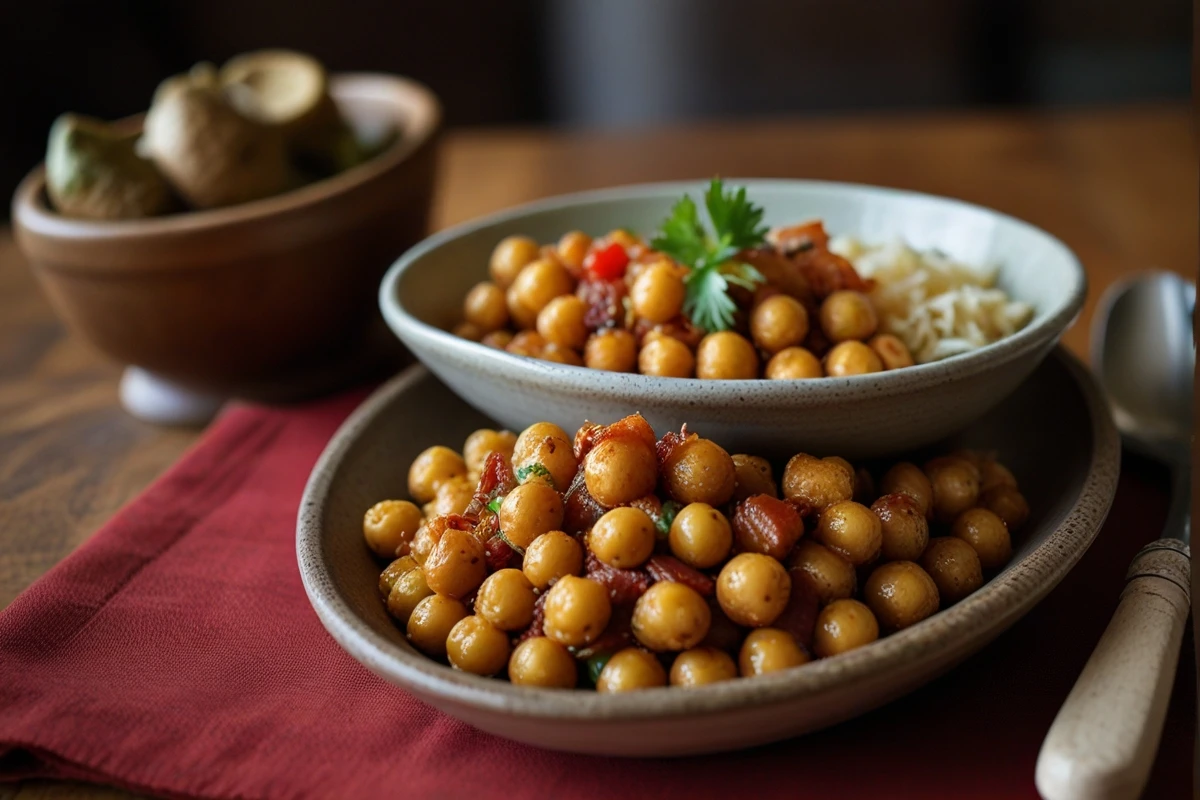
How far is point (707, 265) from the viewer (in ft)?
4.28

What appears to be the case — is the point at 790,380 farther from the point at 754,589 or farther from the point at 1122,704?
the point at 1122,704

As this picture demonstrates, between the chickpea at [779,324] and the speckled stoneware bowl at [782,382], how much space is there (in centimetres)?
18

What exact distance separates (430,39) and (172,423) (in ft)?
8.86

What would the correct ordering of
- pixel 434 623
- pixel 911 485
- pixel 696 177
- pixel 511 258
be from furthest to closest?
pixel 696 177, pixel 511 258, pixel 911 485, pixel 434 623

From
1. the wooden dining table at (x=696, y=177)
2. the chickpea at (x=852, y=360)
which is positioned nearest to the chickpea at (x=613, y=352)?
the chickpea at (x=852, y=360)

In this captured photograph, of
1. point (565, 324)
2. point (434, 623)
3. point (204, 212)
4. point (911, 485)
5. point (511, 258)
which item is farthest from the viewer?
point (204, 212)

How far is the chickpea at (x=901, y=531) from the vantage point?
3.40 feet

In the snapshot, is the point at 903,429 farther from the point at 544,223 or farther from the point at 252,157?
the point at 252,157

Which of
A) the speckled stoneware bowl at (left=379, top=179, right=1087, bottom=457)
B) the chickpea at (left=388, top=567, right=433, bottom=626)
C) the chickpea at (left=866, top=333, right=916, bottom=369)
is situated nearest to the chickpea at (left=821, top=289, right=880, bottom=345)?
the chickpea at (left=866, top=333, right=916, bottom=369)

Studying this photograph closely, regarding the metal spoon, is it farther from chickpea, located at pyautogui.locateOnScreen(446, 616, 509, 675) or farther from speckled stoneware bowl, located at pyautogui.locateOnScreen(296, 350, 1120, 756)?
chickpea, located at pyautogui.locateOnScreen(446, 616, 509, 675)

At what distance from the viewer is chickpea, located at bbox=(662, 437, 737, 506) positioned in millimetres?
991

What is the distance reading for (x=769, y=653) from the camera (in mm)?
894

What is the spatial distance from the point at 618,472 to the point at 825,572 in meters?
0.21

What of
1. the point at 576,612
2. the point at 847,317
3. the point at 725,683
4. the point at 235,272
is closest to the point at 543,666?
the point at 576,612
